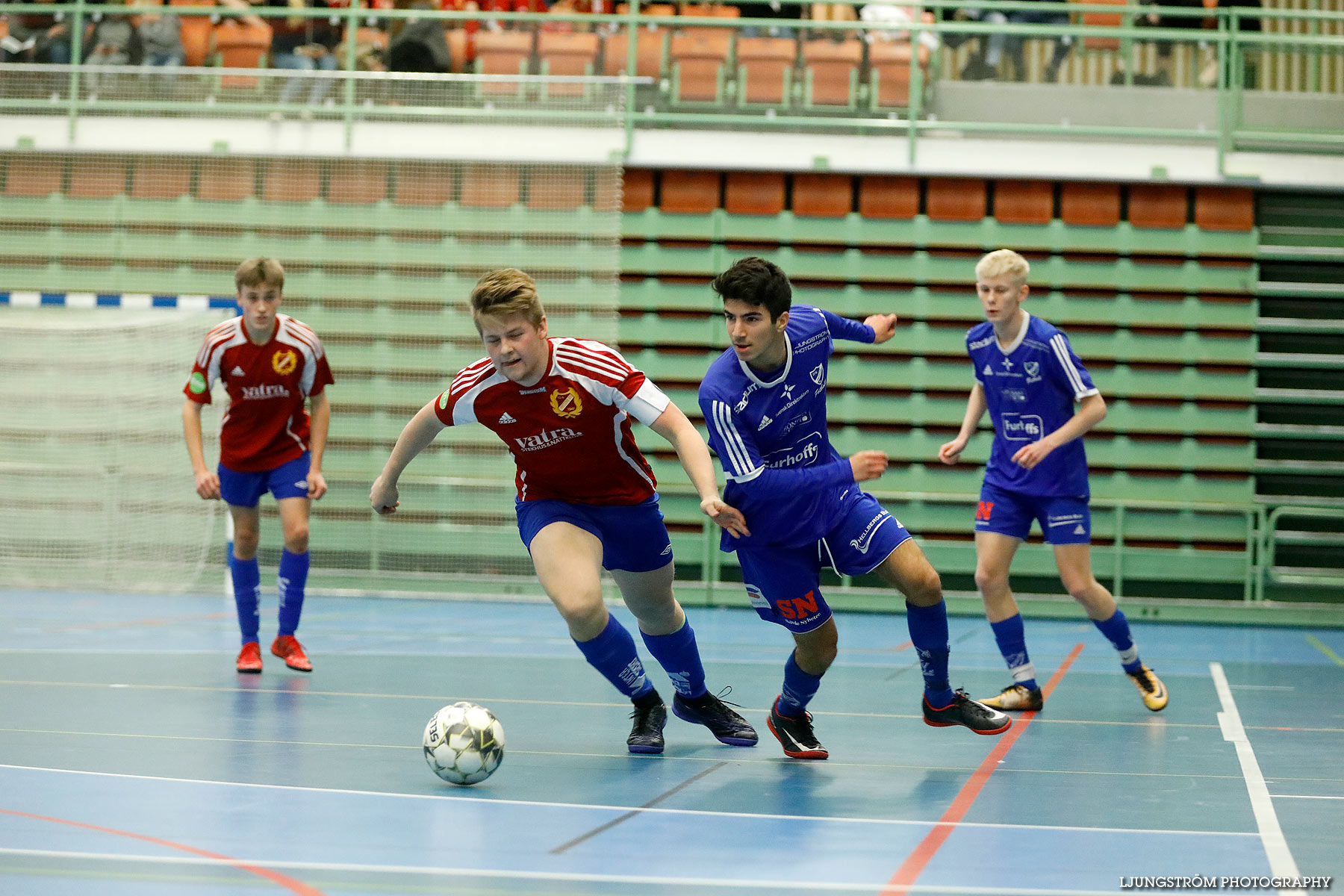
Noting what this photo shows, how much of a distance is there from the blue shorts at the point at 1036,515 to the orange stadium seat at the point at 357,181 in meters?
7.68

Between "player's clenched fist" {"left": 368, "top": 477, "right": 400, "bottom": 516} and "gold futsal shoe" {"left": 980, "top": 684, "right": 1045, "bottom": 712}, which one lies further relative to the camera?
"gold futsal shoe" {"left": 980, "top": 684, "right": 1045, "bottom": 712}

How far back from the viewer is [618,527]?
187 inches

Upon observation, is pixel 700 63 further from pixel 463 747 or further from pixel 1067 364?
pixel 463 747

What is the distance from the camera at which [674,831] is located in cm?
361

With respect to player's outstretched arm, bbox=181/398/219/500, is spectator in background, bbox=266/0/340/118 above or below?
above

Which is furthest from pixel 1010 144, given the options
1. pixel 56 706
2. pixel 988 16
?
pixel 56 706

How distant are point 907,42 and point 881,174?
45.3 inches

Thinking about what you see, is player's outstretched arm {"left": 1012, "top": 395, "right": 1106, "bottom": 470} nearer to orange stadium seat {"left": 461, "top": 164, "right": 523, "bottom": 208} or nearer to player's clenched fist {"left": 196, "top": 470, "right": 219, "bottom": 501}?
player's clenched fist {"left": 196, "top": 470, "right": 219, "bottom": 501}

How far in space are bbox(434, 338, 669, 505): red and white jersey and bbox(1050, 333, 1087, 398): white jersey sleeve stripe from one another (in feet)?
7.27

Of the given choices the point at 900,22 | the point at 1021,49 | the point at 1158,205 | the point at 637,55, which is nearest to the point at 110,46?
the point at 637,55

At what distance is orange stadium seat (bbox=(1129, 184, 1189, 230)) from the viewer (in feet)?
39.2

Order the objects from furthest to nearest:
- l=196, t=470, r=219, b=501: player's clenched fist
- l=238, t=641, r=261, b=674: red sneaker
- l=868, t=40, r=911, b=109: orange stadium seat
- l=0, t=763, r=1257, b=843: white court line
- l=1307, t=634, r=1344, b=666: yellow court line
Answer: l=868, t=40, r=911, b=109: orange stadium seat
l=1307, t=634, r=1344, b=666: yellow court line
l=238, t=641, r=261, b=674: red sneaker
l=196, t=470, r=219, b=501: player's clenched fist
l=0, t=763, r=1257, b=843: white court line

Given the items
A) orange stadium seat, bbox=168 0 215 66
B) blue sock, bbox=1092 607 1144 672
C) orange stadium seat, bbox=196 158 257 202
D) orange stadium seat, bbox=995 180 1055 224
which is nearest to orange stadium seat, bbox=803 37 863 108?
orange stadium seat, bbox=995 180 1055 224

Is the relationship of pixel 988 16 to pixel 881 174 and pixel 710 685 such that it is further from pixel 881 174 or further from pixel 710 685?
pixel 710 685
